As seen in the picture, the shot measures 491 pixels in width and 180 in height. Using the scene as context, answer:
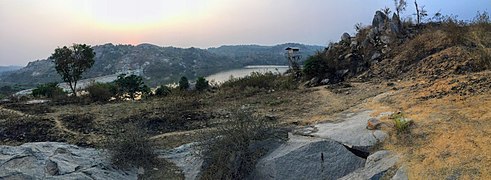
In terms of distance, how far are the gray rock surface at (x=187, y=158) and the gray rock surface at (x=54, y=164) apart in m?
0.73

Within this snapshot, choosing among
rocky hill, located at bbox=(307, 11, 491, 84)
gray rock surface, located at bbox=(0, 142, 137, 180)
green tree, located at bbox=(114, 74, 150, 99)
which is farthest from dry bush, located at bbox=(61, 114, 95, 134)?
rocky hill, located at bbox=(307, 11, 491, 84)

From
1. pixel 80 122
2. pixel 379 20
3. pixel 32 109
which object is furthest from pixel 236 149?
pixel 379 20

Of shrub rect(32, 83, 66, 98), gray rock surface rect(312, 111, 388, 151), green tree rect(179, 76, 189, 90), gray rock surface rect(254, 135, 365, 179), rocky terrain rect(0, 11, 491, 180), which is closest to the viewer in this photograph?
rocky terrain rect(0, 11, 491, 180)

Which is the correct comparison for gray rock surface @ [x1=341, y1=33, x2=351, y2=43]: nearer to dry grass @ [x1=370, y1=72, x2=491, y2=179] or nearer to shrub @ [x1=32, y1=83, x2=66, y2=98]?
dry grass @ [x1=370, y1=72, x2=491, y2=179]

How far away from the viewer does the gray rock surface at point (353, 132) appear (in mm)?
5266

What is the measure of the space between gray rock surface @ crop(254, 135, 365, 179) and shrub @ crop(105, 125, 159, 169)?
5.99 ft

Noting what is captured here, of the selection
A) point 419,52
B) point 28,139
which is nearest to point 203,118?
point 28,139

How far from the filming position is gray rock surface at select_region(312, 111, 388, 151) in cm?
527

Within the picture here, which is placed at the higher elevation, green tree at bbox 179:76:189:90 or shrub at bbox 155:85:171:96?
green tree at bbox 179:76:189:90

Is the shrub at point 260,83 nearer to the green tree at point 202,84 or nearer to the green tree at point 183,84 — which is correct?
the green tree at point 202,84

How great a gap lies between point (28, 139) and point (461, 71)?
9927 millimetres

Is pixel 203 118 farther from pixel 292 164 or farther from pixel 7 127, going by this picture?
pixel 7 127

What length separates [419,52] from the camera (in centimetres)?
1180

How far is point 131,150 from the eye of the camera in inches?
229
